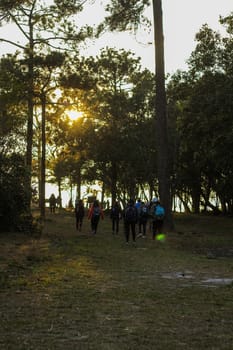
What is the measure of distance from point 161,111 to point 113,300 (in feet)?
68.8

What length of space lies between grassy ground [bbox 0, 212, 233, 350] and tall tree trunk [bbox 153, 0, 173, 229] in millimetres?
11126

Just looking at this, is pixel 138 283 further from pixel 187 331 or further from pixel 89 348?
pixel 89 348

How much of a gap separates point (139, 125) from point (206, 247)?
1240 inches

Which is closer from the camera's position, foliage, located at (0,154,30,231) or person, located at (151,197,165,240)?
foliage, located at (0,154,30,231)

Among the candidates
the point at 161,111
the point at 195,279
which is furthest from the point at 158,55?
the point at 195,279

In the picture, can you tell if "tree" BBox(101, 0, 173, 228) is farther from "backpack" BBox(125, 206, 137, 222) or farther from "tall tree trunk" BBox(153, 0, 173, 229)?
"backpack" BBox(125, 206, 137, 222)

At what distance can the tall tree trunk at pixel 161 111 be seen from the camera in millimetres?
29875

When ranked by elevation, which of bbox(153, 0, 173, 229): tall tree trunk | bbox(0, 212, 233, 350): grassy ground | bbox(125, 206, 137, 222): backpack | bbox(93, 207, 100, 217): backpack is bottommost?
bbox(0, 212, 233, 350): grassy ground

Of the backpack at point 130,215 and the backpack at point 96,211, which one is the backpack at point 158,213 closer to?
the backpack at point 130,215

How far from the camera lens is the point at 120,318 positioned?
810 centimetres

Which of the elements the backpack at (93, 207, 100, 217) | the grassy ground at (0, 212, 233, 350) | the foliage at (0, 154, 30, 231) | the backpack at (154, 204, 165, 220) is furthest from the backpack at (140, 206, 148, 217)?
the grassy ground at (0, 212, 233, 350)

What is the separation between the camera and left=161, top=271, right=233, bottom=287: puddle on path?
1198cm

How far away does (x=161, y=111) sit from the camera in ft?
98.0

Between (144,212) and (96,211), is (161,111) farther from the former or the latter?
(96,211)
